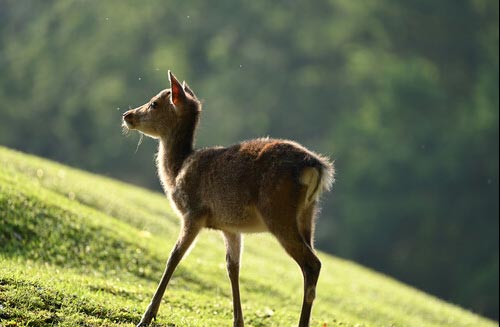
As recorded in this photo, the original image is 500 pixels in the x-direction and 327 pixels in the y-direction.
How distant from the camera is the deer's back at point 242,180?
24.6ft

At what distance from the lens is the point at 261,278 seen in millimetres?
14469

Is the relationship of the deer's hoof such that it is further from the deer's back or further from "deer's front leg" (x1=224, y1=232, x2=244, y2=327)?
the deer's back

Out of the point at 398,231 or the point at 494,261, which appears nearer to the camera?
the point at 494,261

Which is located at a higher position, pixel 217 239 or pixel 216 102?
pixel 216 102

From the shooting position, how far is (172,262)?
7895 mm

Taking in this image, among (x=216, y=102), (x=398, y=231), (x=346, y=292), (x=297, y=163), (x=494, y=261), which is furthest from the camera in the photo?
(x=216, y=102)

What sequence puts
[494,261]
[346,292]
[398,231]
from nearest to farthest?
[346,292] → [494,261] → [398,231]

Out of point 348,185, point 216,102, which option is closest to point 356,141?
point 348,185

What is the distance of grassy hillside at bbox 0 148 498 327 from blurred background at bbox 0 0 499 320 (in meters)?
17.8

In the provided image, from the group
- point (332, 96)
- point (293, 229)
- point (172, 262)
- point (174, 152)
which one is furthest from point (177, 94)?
point (332, 96)

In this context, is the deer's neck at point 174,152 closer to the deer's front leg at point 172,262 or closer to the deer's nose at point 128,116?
the deer's nose at point 128,116

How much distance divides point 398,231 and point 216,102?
10.7 m

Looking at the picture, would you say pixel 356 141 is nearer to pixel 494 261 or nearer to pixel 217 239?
pixel 494 261

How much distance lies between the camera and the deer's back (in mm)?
7504
